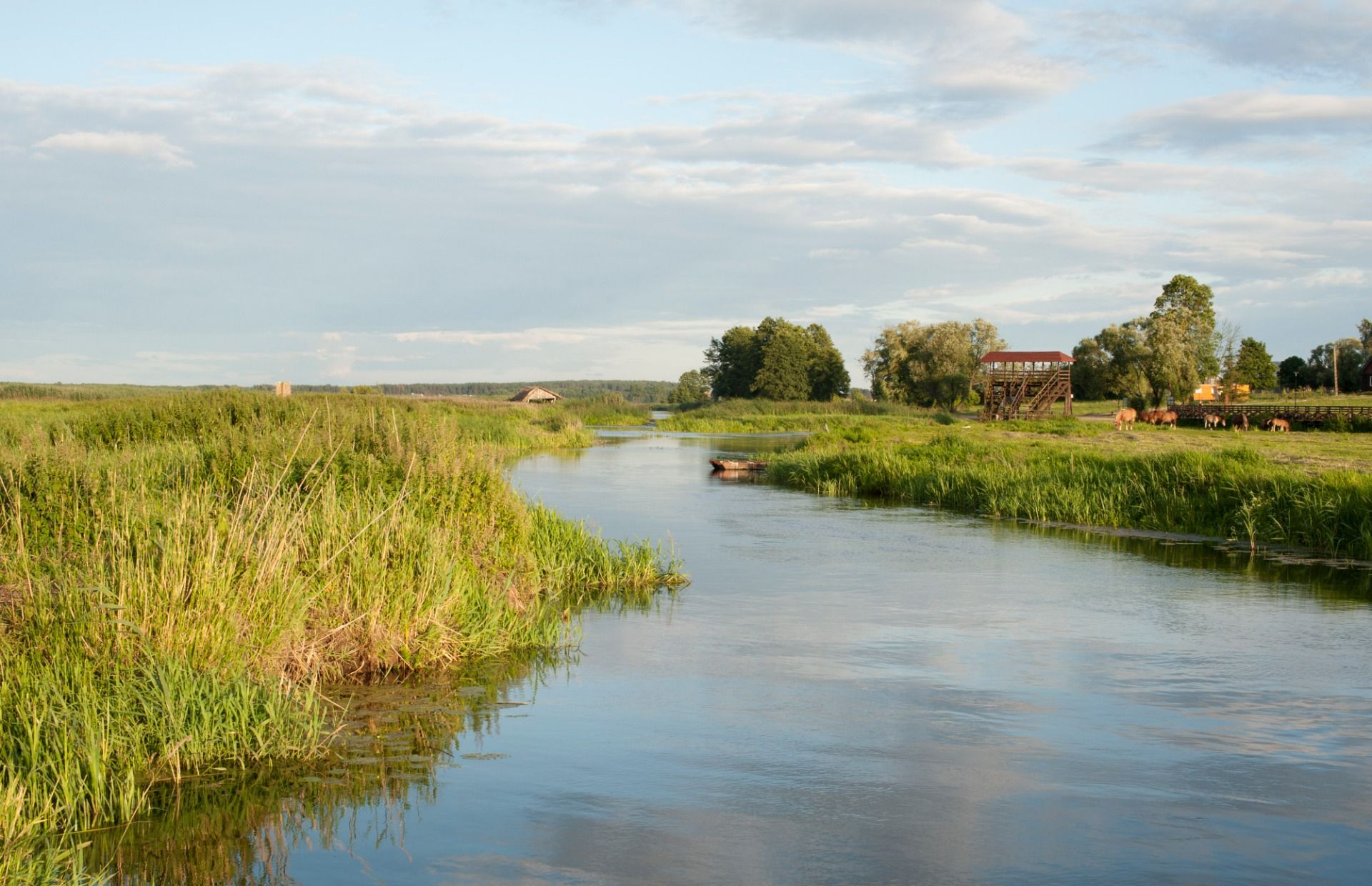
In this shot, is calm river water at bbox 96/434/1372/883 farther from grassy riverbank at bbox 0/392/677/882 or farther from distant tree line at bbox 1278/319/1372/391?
distant tree line at bbox 1278/319/1372/391

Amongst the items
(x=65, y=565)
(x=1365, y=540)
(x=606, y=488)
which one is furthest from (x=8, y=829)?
(x=606, y=488)

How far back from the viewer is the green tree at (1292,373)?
91.4 metres

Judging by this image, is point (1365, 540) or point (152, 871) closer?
point (152, 871)

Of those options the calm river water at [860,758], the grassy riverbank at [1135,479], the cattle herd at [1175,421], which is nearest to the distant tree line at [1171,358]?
the cattle herd at [1175,421]

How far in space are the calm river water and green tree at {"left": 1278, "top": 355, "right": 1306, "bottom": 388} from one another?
86899 mm

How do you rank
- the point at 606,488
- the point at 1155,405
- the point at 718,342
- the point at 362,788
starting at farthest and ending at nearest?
the point at 718,342 → the point at 1155,405 → the point at 606,488 → the point at 362,788

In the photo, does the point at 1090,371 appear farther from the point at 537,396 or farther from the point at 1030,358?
the point at 537,396

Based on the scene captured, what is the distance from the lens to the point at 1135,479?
24.4 metres

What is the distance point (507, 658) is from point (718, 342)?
4305 inches

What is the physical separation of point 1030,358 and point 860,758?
194 ft

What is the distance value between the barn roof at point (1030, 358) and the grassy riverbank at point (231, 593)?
5180cm

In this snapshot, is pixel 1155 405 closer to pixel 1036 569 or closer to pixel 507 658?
pixel 1036 569

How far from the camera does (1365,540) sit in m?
18.6

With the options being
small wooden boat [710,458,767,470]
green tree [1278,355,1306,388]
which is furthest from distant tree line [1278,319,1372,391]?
small wooden boat [710,458,767,470]
